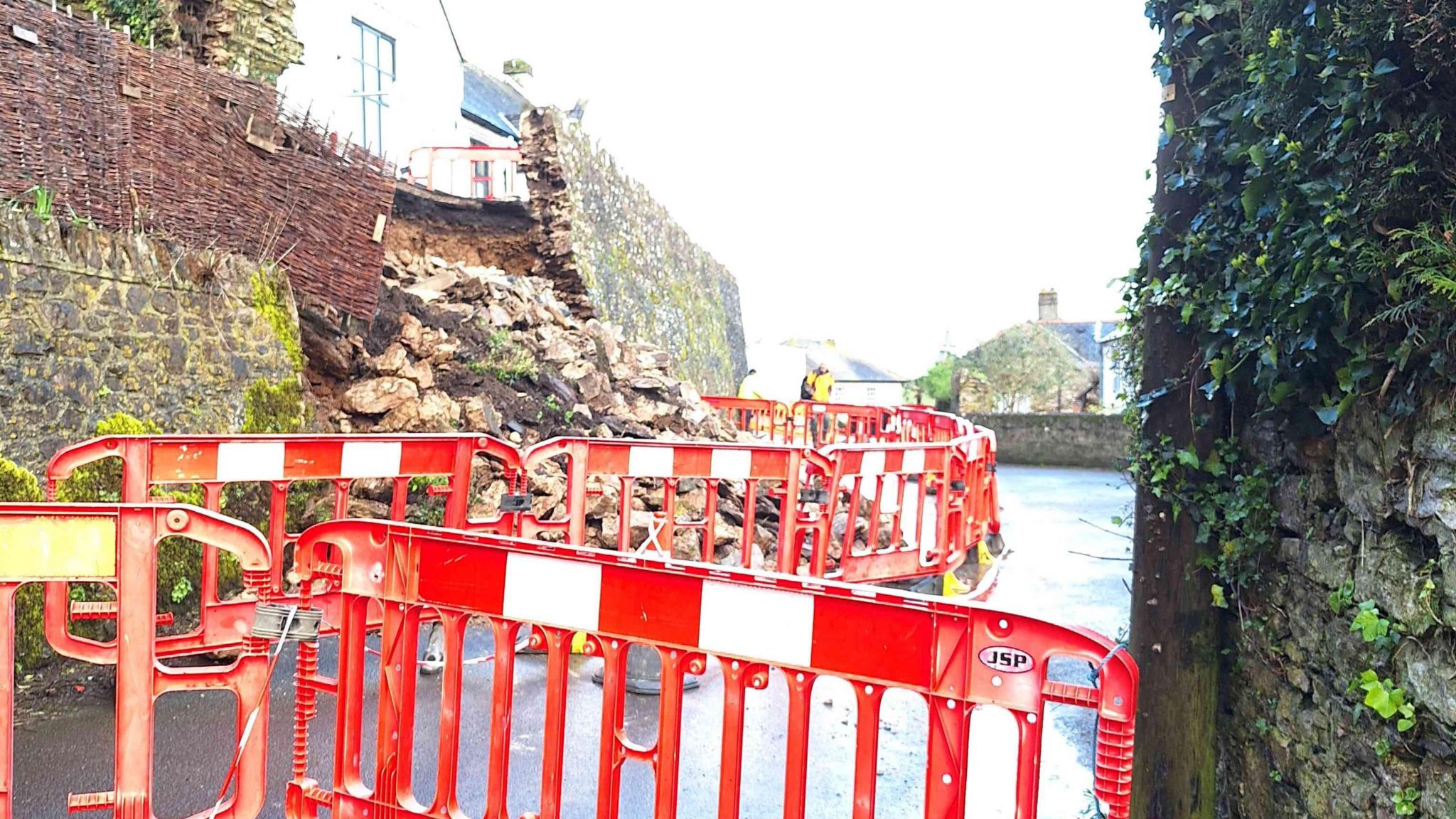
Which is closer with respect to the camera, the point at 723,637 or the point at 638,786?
the point at 723,637

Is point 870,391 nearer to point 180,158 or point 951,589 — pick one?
point 951,589

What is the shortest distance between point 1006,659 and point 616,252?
740 inches

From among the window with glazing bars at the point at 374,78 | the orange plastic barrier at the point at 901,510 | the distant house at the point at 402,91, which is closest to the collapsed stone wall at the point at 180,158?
the orange plastic barrier at the point at 901,510

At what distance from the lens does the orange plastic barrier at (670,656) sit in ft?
7.47

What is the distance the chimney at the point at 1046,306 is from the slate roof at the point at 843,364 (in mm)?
12738

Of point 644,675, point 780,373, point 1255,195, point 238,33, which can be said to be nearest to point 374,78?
point 238,33

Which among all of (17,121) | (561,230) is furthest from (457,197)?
(17,121)

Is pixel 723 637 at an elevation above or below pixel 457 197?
below

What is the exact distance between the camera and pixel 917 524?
738cm

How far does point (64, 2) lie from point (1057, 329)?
Answer: 3967cm

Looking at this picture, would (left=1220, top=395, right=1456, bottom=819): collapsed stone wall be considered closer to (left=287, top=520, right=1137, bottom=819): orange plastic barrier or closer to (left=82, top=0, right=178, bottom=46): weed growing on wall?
(left=287, top=520, right=1137, bottom=819): orange plastic barrier

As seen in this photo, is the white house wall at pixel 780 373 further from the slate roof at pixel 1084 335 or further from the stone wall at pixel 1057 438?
the slate roof at pixel 1084 335

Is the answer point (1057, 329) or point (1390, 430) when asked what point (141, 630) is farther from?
point (1057, 329)

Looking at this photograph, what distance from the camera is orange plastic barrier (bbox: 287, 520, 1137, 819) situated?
7.47 feet
